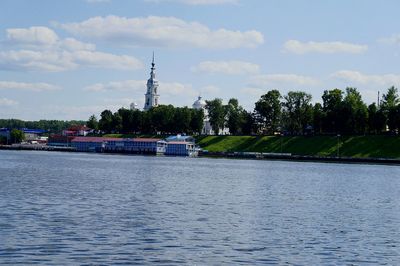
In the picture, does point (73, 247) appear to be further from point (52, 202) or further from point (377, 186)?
point (377, 186)

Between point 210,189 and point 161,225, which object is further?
point 210,189

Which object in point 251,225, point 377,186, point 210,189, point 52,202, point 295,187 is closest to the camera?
point 251,225

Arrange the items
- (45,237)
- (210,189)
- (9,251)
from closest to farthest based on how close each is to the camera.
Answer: (9,251), (45,237), (210,189)

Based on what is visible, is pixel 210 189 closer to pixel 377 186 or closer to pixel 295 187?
pixel 295 187

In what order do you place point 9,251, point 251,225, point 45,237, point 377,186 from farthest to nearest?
point 377,186 < point 251,225 < point 45,237 < point 9,251

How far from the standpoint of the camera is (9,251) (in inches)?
1286

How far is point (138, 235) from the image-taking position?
3875cm

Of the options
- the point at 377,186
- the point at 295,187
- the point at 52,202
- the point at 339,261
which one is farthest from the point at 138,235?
the point at 377,186

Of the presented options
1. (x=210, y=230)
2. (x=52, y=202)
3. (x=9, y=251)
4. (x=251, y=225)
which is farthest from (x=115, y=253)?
(x=52, y=202)

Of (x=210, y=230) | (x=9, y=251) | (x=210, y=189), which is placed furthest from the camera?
(x=210, y=189)

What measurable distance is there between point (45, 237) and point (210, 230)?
33.8 ft

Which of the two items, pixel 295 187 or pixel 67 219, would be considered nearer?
pixel 67 219

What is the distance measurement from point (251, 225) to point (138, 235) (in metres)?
9.11

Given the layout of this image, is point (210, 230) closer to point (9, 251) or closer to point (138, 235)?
point (138, 235)
